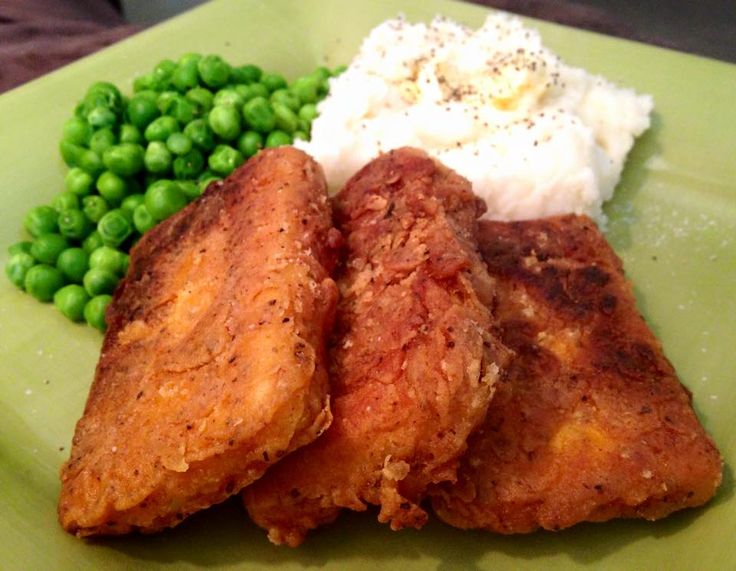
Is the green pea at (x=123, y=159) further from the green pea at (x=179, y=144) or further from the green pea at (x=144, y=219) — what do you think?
the green pea at (x=144, y=219)

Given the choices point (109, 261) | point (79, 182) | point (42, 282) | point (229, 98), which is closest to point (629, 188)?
point (229, 98)

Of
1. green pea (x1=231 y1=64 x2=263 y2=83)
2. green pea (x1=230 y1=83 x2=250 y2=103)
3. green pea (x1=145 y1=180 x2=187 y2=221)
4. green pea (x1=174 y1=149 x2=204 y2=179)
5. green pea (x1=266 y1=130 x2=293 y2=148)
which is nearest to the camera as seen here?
green pea (x1=145 y1=180 x2=187 y2=221)

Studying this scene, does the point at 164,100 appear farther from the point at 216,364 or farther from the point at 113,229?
the point at 216,364

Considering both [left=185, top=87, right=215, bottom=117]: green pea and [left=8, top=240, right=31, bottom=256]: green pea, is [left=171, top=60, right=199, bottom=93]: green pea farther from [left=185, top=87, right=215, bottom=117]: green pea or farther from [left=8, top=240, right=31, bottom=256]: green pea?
[left=8, top=240, right=31, bottom=256]: green pea

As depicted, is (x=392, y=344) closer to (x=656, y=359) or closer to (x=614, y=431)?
(x=614, y=431)

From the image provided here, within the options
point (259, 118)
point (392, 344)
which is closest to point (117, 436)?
point (392, 344)

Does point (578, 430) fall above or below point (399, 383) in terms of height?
below

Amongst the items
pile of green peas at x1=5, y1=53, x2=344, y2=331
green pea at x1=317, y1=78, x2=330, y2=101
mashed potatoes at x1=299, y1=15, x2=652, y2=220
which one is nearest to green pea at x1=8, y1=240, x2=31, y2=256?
pile of green peas at x1=5, y1=53, x2=344, y2=331
